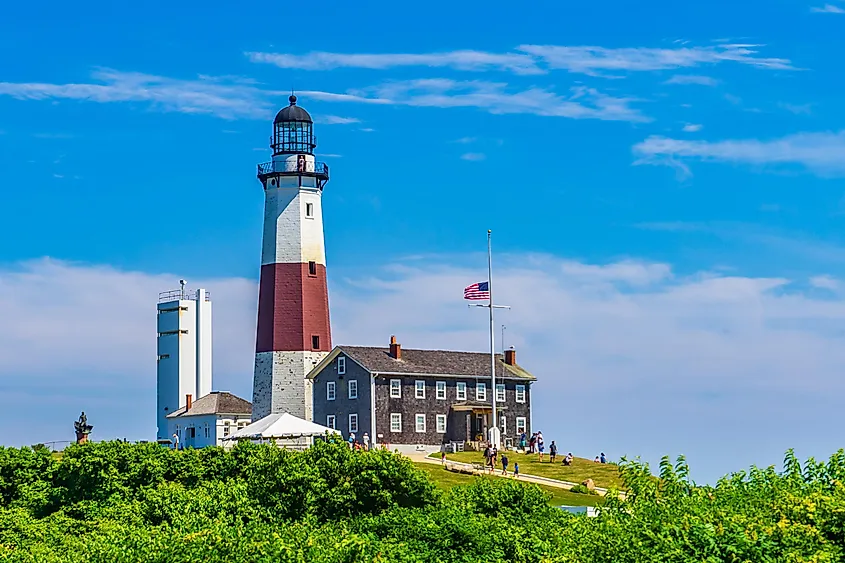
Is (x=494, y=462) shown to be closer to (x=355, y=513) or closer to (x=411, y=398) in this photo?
(x=411, y=398)

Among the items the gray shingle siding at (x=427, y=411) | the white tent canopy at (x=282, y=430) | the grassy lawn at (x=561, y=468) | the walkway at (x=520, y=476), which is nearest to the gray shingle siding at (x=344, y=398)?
the gray shingle siding at (x=427, y=411)

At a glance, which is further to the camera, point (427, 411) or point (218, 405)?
point (218, 405)

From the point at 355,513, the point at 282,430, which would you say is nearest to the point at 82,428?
the point at 282,430

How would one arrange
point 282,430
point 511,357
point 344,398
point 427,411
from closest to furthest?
point 282,430, point 344,398, point 427,411, point 511,357

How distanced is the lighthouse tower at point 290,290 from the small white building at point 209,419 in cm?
857

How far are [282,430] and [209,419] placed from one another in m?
26.0

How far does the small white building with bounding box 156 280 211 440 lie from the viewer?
292 ft

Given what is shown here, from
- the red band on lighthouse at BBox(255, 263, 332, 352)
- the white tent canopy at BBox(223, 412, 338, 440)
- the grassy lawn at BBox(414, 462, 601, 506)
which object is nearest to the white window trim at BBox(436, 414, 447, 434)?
the red band on lighthouse at BBox(255, 263, 332, 352)

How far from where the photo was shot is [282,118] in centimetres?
7862

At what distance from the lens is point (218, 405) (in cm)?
8500

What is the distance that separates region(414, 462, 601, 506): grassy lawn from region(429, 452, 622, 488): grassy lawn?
3.90 meters

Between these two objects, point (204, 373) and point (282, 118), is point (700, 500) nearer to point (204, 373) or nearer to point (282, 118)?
point (282, 118)

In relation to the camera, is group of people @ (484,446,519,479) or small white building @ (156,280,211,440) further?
small white building @ (156,280,211,440)

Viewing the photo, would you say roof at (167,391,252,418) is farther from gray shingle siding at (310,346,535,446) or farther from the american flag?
the american flag
